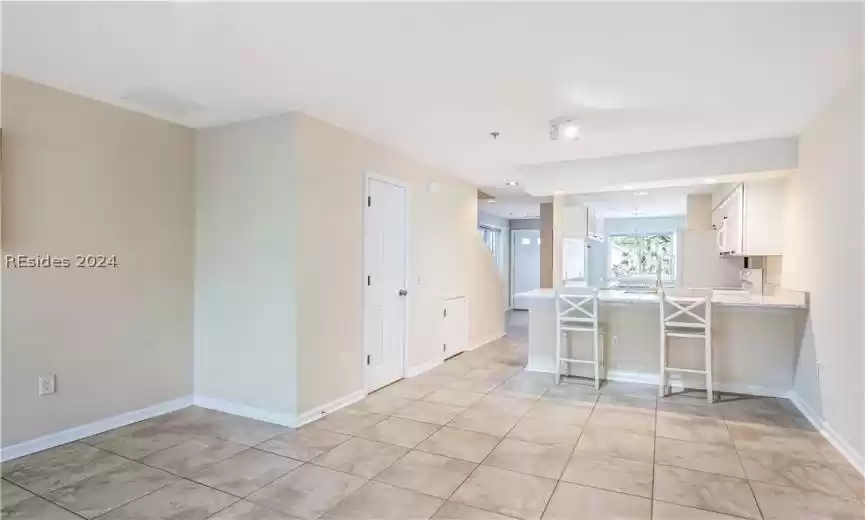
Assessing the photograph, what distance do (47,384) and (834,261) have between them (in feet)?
16.9

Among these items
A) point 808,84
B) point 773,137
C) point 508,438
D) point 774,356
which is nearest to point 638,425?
point 508,438

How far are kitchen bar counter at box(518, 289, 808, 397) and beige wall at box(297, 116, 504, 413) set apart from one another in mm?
1180

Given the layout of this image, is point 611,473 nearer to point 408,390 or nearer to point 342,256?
point 408,390

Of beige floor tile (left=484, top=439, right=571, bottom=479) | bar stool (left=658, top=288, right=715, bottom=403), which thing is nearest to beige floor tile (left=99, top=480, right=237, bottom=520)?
beige floor tile (left=484, top=439, right=571, bottom=479)

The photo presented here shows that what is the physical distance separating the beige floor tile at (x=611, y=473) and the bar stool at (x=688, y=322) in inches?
63.5

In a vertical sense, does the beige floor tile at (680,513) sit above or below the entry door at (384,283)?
below

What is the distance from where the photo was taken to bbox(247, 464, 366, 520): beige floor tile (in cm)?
227

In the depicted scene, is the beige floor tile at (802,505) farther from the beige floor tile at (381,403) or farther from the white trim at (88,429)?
the white trim at (88,429)

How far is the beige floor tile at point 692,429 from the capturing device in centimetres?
317

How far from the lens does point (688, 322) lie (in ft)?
14.2

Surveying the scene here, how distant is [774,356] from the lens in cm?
415

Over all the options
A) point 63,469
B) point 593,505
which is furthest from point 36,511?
point 593,505

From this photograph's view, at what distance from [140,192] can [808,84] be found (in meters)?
4.51

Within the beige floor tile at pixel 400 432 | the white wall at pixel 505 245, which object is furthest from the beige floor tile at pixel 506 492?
the white wall at pixel 505 245
